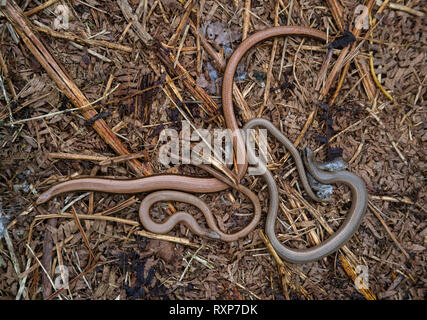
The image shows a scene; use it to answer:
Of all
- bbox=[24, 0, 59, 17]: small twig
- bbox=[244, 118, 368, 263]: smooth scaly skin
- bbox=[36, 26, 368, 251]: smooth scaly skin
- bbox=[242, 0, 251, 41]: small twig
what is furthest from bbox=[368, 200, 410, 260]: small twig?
bbox=[24, 0, 59, 17]: small twig

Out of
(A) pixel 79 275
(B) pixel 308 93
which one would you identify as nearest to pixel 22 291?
(A) pixel 79 275

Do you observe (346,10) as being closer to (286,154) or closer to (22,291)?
(286,154)

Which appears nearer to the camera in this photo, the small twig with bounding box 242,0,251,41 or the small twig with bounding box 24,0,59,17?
the small twig with bounding box 24,0,59,17

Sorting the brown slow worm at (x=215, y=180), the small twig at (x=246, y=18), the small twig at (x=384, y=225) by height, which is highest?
the small twig at (x=246, y=18)

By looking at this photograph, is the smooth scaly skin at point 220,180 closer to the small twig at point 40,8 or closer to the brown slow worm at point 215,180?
the brown slow worm at point 215,180

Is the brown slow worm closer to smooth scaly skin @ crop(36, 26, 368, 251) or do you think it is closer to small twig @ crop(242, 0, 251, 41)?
smooth scaly skin @ crop(36, 26, 368, 251)

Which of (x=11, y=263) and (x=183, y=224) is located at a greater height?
(x=183, y=224)

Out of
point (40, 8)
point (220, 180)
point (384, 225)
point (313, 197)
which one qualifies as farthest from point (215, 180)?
point (40, 8)

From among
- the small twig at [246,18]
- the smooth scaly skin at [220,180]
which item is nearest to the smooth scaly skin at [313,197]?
the smooth scaly skin at [220,180]

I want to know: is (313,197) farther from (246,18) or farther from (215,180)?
(246,18)
